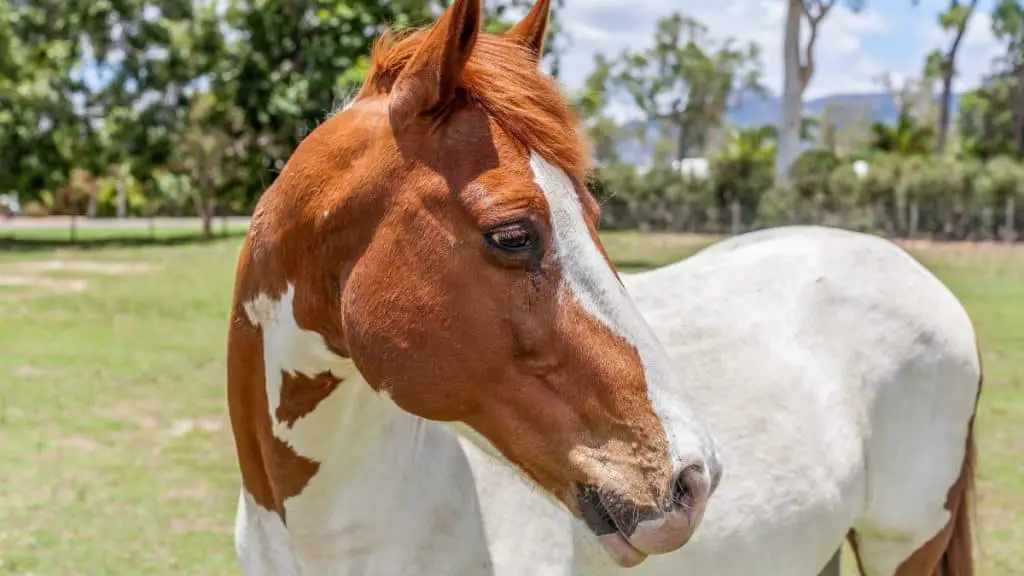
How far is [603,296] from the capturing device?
168 centimetres

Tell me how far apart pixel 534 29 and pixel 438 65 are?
374mm

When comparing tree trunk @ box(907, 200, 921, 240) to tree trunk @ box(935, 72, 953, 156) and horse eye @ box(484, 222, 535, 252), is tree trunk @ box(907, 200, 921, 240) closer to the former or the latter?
tree trunk @ box(935, 72, 953, 156)

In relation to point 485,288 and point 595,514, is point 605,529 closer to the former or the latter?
point 595,514

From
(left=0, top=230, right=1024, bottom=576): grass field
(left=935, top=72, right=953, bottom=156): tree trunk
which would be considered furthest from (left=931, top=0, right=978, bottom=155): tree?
(left=0, top=230, right=1024, bottom=576): grass field

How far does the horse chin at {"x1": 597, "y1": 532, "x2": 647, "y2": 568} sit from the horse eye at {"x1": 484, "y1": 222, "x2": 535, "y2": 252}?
52 cm

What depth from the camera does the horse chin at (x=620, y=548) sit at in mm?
1628

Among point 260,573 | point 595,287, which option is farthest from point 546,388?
point 260,573

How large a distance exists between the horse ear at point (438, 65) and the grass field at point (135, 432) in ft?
12.3

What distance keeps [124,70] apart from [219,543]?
92.8 ft

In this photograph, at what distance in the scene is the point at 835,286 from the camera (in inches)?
121

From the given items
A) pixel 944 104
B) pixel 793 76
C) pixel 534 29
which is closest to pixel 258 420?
pixel 534 29

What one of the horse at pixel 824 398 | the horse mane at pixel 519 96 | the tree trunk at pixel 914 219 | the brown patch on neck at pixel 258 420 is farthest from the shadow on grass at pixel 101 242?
the horse mane at pixel 519 96

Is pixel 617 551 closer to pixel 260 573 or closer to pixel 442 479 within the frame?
pixel 442 479

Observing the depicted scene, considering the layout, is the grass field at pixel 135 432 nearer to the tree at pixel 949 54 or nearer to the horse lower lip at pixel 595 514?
the horse lower lip at pixel 595 514
